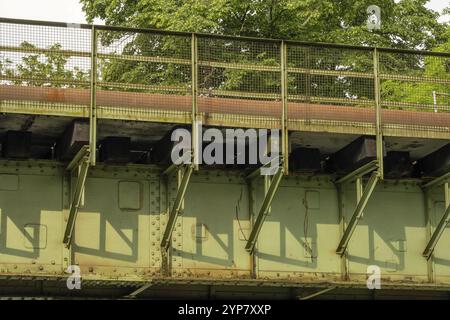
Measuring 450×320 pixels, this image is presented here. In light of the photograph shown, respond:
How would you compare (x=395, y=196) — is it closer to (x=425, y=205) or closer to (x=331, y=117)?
(x=425, y=205)

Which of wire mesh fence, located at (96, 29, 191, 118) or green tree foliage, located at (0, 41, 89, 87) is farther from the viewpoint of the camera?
wire mesh fence, located at (96, 29, 191, 118)

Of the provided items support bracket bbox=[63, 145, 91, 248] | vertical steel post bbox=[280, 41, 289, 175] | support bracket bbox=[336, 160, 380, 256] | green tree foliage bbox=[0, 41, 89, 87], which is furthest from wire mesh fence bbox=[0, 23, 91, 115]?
support bracket bbox=[336, 160, 380, 256]

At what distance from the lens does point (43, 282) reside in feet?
63.1

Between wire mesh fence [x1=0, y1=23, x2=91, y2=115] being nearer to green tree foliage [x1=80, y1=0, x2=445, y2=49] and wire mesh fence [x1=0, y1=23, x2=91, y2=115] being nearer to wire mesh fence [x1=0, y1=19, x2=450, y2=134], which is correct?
wire mesh fence [x1=0, y1=19, x2=450, y2=134]

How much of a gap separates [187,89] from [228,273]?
3519 millimetres

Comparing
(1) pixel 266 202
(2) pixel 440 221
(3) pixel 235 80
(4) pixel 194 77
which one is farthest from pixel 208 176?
(2) pixel 440 221

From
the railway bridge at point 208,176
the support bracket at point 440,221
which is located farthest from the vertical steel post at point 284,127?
the support bracket at point 440,221

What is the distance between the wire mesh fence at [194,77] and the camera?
18.1m

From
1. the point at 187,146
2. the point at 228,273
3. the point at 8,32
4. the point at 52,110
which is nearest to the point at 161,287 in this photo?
the point at 228,273

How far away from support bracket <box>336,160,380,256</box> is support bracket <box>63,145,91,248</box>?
499cm

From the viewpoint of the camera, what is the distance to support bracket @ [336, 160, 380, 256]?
1949 cm

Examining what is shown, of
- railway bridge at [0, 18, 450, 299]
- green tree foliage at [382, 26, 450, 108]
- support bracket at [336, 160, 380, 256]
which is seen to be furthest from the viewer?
Answer: green tree foliage at [382, 26, 450, 108]

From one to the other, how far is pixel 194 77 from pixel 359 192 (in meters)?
3.88

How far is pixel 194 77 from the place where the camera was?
1877 centimetres
